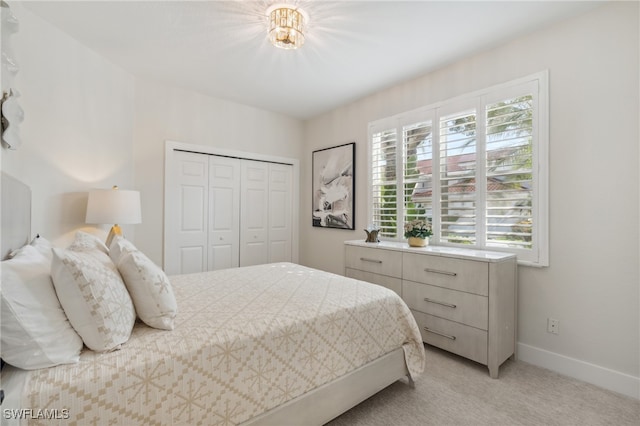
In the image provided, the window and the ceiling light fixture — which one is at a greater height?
the ceiling light fixture

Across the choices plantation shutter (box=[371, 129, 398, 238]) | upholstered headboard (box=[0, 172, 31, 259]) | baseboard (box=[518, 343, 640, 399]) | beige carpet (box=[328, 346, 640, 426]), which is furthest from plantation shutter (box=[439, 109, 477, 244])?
upholstered headboard (box=[0, 172, 31, 259])

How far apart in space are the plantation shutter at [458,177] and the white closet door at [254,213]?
2.50m

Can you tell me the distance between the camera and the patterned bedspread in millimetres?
1005

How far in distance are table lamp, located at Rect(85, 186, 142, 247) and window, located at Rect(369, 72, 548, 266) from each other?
2.69 meters

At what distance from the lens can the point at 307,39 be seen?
2.52 meters

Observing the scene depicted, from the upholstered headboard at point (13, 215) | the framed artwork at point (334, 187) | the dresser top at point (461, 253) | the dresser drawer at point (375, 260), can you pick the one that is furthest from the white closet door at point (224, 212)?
the upholstered headboard at point (13, 215)

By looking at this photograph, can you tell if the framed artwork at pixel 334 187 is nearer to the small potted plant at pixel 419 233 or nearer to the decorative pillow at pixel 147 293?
the small potted plant at pixel 419 233

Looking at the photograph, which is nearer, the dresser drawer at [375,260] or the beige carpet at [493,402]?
→ the beige carpet at [493,402]

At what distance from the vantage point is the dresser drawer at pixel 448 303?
7.47ft

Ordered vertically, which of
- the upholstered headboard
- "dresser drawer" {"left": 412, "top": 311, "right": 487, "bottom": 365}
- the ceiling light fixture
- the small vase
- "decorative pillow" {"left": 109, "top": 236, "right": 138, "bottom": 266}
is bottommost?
"dresser drawer" {"left": 412, "top": 311, "right": 487, "bottom": 365}

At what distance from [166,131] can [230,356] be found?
311 centimetres

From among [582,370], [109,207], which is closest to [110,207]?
[109,207]

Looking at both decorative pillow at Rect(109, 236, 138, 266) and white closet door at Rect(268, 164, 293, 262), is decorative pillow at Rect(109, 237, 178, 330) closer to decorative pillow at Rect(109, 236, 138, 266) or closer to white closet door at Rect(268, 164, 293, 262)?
decorative pillow at Rect(109, 236, 138, 266)

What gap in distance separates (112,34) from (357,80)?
2.34 m
